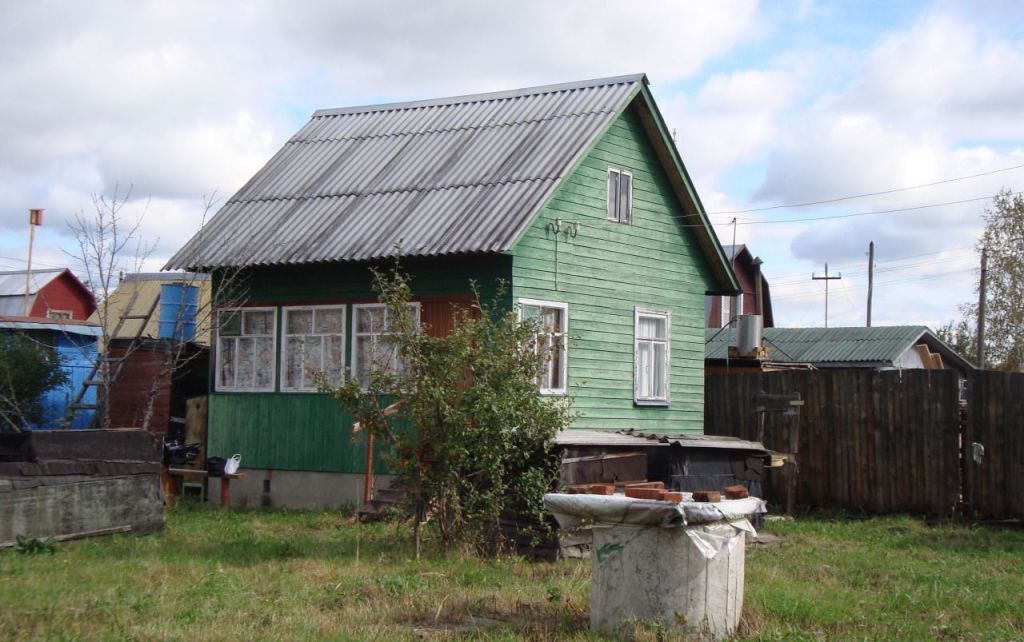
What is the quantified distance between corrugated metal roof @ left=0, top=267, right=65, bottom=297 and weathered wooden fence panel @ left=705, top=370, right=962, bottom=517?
112ft

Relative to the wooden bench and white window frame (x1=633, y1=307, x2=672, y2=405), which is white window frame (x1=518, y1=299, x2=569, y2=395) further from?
the wooden bench

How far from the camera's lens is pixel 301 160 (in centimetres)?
2114

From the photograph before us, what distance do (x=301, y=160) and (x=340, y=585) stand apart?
12.2 metres

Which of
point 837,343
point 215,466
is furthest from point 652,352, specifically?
point 837,343

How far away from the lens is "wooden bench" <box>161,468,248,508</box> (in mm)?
18297

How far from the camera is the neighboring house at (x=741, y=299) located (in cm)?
4162

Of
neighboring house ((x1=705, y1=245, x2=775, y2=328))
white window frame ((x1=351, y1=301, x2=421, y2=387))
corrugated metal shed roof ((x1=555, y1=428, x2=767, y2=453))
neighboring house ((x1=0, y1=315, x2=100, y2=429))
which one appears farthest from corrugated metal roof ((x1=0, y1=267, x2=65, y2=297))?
corrugated metal shed roof ((x1=555, y1=428, x2=767, y2=453))

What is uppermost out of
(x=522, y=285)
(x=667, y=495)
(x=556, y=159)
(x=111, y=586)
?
(x=556, y=159)

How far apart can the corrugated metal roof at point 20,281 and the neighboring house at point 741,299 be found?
25519mm

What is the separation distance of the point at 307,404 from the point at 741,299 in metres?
28.2

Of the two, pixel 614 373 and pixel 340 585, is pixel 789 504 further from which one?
pixel 340 585

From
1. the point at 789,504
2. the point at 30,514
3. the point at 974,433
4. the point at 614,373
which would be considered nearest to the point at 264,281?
the point at 614,373

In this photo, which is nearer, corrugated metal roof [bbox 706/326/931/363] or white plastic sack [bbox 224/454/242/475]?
white plastic sack [bbox 224/454/242/475]

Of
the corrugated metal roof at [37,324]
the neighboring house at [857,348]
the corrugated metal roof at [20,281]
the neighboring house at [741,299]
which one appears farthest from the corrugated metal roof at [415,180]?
the corrugated metal roof at [20,281]
